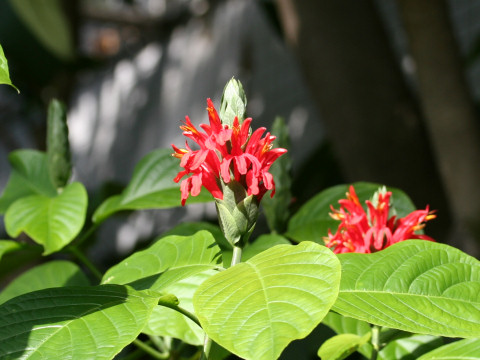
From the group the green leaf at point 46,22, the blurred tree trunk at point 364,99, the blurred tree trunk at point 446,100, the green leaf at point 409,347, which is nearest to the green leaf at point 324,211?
the green leaf at point 409,347

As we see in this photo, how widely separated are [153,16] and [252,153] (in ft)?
13.8

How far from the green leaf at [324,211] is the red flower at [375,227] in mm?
102

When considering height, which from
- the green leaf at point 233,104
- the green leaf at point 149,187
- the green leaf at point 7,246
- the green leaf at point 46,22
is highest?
the green leaf at point 46,22

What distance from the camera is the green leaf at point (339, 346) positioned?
23.0 inches

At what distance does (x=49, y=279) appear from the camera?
2.81 ft

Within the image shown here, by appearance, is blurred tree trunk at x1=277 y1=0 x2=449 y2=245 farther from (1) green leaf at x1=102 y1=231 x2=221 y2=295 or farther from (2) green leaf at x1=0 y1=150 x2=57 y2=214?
(1) green leaf at x1=102 y1=231 x2=221 y2=295

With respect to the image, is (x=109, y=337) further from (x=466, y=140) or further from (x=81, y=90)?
(x=81, y=90)

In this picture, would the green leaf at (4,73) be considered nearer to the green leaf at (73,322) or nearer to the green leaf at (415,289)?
the green leaf at (73,322)

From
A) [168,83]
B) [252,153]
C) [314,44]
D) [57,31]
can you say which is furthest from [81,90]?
[252,153]

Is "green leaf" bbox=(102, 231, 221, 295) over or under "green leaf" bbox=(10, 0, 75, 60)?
under

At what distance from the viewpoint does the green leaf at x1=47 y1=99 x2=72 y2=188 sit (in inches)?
35.4

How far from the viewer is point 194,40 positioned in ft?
14.3

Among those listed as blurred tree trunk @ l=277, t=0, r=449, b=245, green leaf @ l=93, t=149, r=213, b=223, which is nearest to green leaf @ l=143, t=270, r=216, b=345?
green leaf @ l=93, t=149, r=213, b=223

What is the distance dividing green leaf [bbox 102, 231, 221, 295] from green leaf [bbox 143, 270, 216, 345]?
0.05m
